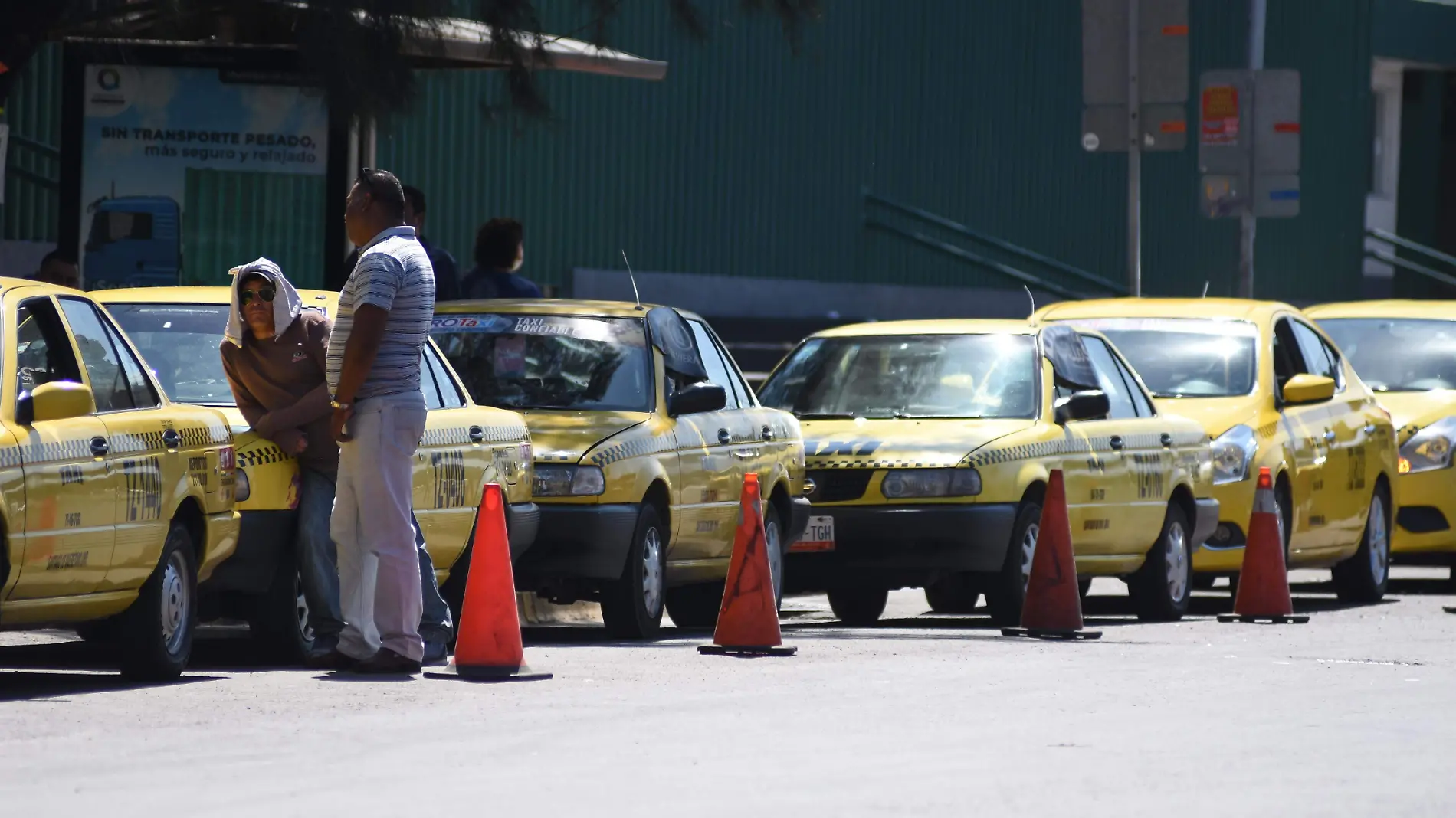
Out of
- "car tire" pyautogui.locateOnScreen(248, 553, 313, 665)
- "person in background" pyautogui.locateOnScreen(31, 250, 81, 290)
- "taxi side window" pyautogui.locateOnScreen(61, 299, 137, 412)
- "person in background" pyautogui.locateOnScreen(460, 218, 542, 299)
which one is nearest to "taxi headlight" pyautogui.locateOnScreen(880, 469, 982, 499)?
"person in background" pyautogui.locateOnScreen(460, 218, 542, 299)

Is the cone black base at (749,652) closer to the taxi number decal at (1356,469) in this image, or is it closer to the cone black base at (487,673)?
the cone black base at (487,673)

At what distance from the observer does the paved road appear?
23.0 feet

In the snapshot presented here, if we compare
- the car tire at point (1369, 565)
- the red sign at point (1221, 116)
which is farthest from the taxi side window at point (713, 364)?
the red sign at point (1221, 116)

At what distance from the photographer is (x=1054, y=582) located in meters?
12.5

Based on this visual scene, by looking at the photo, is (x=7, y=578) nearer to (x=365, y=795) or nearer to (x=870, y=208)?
(x=365, y=795)

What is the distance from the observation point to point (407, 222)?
14.8 meters

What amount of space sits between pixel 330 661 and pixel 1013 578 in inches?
170

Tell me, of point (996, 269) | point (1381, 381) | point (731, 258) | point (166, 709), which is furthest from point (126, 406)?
point (996, 269)

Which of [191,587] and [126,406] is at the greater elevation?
[126,406]

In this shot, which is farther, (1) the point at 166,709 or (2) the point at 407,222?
(2) the point at 407,222

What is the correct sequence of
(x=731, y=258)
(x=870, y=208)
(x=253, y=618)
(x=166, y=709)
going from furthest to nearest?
1. (x=870, y=208)
2. (x=731, y=258)
3. (x=253, y=618)
4. (x=166, y=709)

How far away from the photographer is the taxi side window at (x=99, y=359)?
9711 mm

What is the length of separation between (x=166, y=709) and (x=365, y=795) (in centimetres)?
205

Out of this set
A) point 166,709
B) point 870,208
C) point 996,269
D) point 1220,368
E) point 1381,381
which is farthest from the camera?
point 996,269
